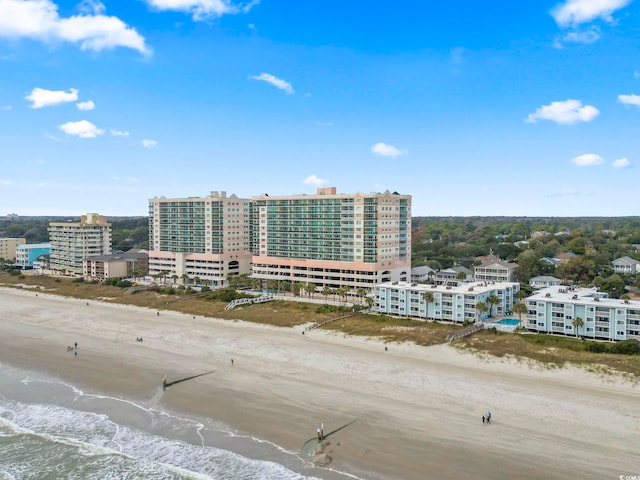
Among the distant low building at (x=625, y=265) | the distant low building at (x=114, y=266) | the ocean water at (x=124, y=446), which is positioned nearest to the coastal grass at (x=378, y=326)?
the distant low building at (x=114, y=266)

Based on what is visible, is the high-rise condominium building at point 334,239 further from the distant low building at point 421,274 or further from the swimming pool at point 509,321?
the swimming pool at point 509,321

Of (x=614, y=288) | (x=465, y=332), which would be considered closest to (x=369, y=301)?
(x=465, y=332)

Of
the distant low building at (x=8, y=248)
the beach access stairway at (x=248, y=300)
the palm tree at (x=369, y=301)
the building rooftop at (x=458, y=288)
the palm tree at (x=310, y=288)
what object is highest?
the distant low building at (x=8, y=248)

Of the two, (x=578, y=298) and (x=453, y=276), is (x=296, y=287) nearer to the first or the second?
(x=453, y=276)

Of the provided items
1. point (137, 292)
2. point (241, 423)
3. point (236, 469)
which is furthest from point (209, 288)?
point (236, 469)

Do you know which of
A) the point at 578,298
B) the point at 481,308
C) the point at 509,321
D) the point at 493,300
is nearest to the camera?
the point at 578,298

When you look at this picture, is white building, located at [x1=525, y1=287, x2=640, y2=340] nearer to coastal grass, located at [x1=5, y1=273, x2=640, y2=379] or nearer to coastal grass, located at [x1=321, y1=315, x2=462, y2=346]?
coastal grass, located at [x1=5, y1=273, x2=640, y2=379]
